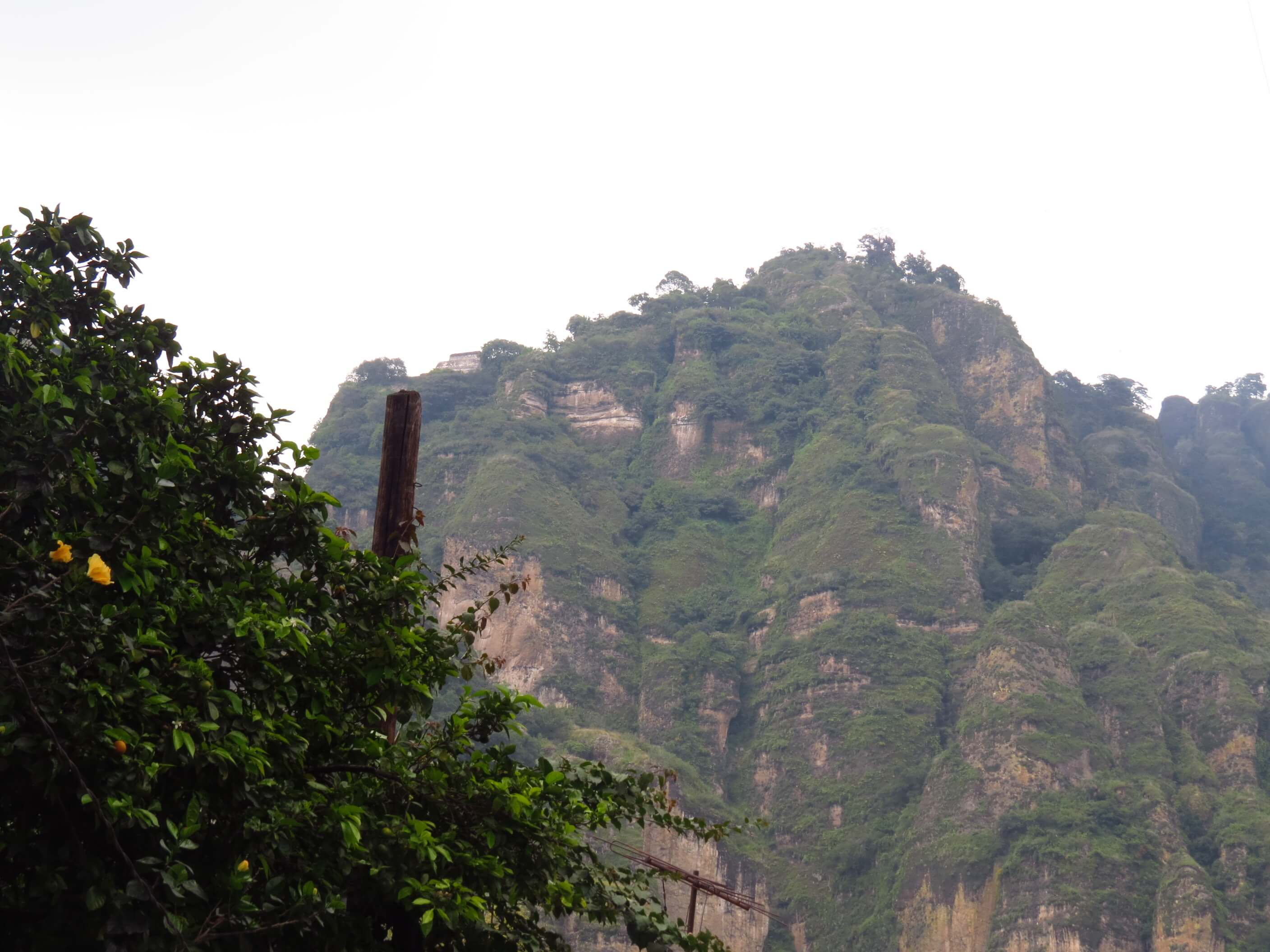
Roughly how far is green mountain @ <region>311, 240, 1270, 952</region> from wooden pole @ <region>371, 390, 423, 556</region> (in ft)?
121

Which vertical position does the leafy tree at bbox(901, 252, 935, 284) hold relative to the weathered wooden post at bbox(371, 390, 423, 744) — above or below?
above

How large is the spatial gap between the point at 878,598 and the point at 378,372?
45.5 metres

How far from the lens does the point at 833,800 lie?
61.1 meters

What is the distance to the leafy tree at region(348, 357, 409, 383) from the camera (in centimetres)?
9894

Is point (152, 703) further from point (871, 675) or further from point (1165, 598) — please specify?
point (1165, 598)

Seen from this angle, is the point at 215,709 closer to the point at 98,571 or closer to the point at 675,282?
the point at 98,571

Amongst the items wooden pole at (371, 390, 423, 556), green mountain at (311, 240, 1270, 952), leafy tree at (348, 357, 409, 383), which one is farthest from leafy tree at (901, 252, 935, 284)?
wooden pole at (371, 390, 423, 556)

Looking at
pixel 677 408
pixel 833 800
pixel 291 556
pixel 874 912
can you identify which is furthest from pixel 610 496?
pixel 291 556

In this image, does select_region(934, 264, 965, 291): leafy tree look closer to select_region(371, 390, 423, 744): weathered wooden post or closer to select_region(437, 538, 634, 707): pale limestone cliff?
select_region(437, 538, 634, 707): pale limestone cliff

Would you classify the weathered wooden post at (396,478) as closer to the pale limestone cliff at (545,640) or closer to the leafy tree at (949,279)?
the pale limestone cliff at (545,640)

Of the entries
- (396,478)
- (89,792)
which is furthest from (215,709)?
(396,478)

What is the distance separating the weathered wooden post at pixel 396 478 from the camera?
8016mm

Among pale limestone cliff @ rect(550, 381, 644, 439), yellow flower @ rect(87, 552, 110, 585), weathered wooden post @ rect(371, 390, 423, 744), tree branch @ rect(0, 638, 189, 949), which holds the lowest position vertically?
tree branch @ rect(0, 638, 189, 949)

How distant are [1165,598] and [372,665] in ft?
217
